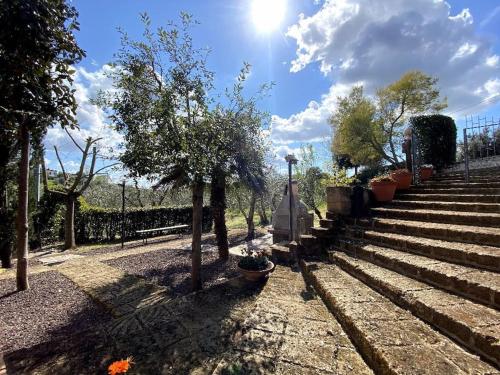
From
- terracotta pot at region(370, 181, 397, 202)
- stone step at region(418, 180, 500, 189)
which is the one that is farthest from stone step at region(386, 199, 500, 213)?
stone step at region(418, 180, 500, 189)

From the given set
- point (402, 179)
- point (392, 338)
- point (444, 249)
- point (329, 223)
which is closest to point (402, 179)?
point (402, 179)

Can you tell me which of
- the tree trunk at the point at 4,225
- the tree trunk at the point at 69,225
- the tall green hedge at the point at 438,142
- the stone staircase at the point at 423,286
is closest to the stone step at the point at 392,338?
the stone staircase at the point at 423,286

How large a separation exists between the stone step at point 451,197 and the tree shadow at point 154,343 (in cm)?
427

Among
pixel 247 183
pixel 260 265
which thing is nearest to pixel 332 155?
pixel 247 183

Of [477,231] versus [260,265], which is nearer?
[477,231]

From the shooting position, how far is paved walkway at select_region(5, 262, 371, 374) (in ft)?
7.65

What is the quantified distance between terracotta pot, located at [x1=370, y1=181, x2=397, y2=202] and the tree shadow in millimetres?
3898

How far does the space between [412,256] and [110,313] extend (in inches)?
175

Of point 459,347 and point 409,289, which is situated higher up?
point 409,289

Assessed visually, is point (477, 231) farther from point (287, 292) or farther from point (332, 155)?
point (332, 155)

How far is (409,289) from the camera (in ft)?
9.21

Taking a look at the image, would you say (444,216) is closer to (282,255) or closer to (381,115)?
(282,255)

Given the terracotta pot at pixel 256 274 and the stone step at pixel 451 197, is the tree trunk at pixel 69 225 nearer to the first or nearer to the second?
the terracotta pot at pixel 256 274

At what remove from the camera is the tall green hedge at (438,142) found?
1045 cm
